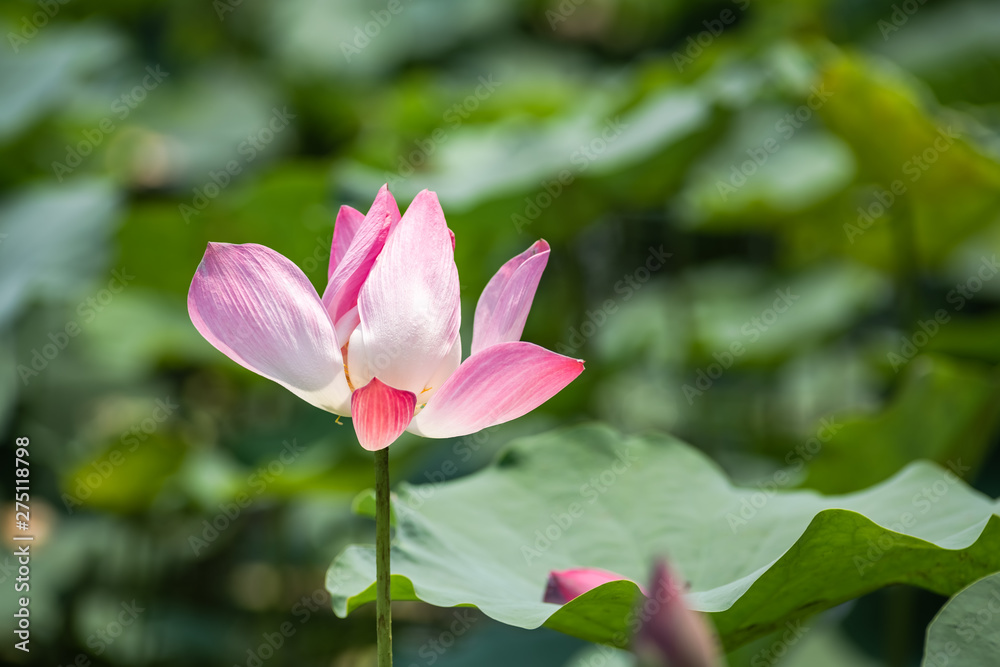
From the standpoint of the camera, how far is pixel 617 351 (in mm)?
1699

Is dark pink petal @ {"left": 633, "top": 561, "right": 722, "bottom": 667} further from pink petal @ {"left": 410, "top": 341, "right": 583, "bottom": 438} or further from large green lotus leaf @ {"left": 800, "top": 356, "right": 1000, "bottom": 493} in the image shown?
large green lotus leaf @ {"left": 800, "top": 356, "right": 1000, "bottom": 493}

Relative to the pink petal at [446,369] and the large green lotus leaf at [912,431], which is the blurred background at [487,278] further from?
the pink petal at [446,369]

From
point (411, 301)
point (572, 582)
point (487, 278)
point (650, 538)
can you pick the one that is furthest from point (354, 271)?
point (487, 278)

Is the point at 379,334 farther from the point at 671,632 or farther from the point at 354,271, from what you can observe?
the point at 671,632

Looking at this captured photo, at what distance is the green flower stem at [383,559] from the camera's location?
0.42m

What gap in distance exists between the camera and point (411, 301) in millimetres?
435

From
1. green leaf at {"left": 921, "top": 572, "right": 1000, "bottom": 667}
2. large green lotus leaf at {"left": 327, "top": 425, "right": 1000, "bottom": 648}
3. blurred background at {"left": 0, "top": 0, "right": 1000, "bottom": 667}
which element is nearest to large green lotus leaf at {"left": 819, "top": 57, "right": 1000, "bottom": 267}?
blurred background at {"left": 0, "top": 0, "right": 1000, "bottom": 667}

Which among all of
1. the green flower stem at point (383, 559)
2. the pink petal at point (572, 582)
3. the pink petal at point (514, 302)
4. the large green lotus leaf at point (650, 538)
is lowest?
the large green lotus leaf at point (650, 538)

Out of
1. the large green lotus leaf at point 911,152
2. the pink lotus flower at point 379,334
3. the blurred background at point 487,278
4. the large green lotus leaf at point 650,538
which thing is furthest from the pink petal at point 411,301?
the large green lotus leaf at point 911,152

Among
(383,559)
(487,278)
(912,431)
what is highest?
(383,559)

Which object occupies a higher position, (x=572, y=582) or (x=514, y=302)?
(x=514, y=302)

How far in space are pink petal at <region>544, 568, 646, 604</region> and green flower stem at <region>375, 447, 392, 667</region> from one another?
125mm

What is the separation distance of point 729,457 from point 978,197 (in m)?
0.56

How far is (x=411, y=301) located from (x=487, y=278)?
133 centimetres
